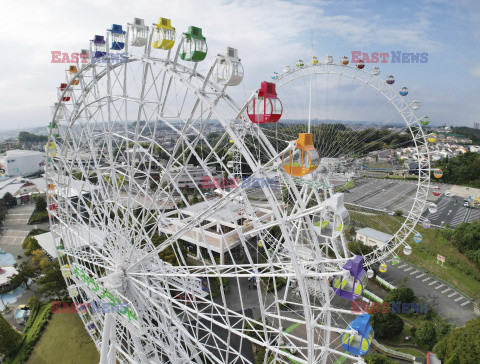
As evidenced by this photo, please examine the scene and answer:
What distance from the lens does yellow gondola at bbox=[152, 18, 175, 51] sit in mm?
9651

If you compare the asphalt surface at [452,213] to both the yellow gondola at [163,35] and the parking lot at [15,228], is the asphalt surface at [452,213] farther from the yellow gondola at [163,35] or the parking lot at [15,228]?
the parking lot at [15,228]

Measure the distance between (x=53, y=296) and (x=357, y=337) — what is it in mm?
27449

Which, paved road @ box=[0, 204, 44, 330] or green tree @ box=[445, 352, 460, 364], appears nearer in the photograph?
green tree @ box=[445, 352, 460, 364]

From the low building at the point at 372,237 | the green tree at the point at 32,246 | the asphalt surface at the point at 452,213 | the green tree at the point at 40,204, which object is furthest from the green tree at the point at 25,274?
the asphalt surface at the point at 452,213

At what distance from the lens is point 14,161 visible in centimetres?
7825

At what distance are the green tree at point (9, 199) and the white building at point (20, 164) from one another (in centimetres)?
2952

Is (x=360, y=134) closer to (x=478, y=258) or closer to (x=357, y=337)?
(x=478, y=258)

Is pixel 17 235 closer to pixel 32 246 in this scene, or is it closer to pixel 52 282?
pixel 32 246

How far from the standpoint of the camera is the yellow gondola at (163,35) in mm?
9651

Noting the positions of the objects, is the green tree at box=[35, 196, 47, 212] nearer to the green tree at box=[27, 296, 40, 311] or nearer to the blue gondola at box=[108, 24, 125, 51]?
the green tree at box=[27, 296, 40, 311]

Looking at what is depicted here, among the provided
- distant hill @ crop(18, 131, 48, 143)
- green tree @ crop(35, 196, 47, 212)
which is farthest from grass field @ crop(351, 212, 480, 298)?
distant hill @ crop(18, 131, 48, 143)

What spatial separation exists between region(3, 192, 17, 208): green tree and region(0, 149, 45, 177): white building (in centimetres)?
2952

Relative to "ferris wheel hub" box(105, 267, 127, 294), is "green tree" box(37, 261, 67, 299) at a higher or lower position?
lower

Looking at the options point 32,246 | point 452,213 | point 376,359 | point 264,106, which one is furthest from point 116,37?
point 452,213
